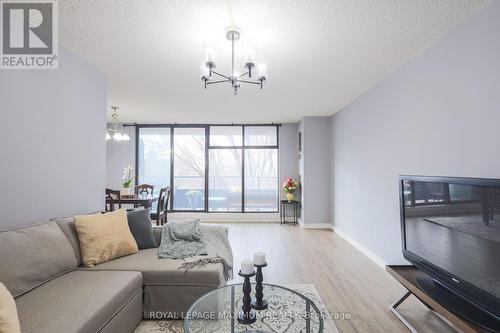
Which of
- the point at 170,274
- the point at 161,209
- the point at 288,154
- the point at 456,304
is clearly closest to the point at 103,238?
the point at 170,274

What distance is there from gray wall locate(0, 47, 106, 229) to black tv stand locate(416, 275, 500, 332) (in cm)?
331

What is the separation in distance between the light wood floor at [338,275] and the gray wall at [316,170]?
1.74ft

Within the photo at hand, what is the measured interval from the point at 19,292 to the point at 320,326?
1893mm

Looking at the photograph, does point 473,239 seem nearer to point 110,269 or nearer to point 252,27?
point 252,27

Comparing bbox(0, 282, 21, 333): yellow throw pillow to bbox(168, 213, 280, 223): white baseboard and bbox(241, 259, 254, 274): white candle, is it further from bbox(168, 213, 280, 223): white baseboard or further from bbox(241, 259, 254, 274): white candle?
bbox(168, 213, 280, 223): white baseboard

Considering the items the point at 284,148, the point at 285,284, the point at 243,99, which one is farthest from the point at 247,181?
the point at 285,284

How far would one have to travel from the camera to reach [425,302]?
1.79 metres

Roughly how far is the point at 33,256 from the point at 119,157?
5.33 metres

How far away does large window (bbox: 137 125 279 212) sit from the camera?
21.4ft

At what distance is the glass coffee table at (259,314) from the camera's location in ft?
5.18

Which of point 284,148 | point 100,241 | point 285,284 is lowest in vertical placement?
point 285,284

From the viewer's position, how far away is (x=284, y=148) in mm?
6445

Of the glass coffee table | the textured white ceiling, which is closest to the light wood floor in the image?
the glass coffee table

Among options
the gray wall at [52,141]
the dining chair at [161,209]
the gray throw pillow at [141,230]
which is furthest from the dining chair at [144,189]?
the gray throw pillow at [141,230]
